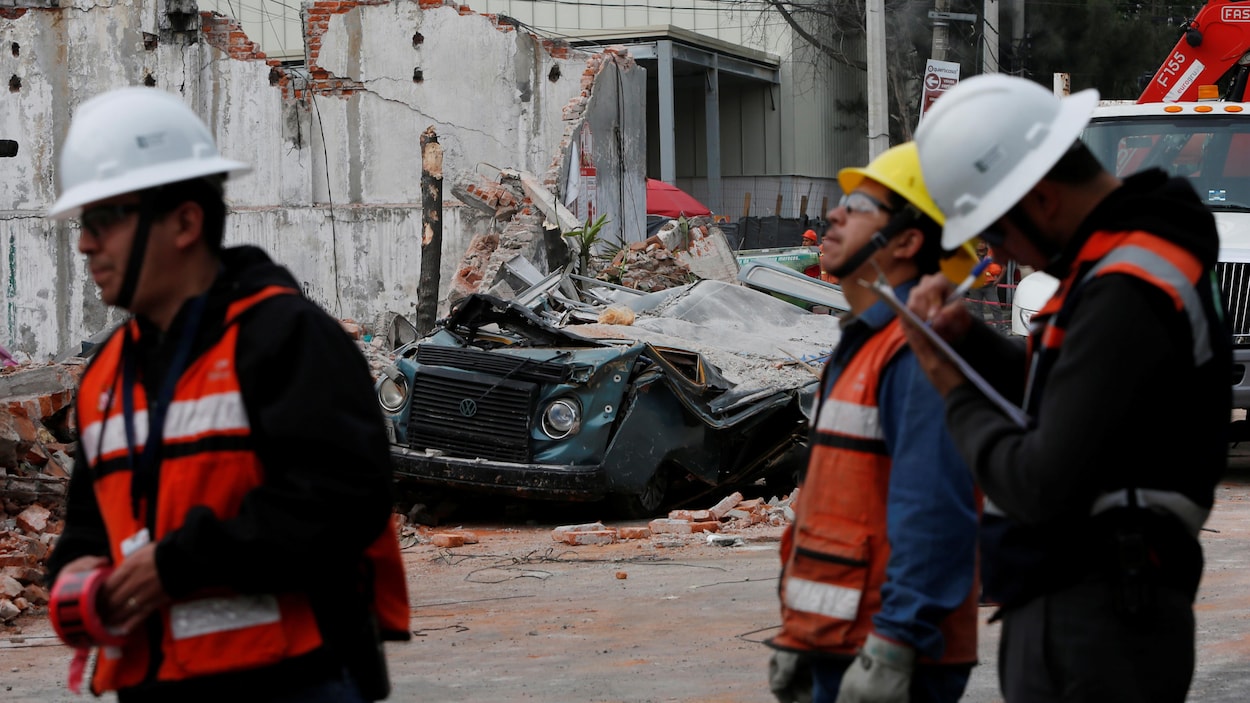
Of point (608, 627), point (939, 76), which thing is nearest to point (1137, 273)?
point (608, 627)

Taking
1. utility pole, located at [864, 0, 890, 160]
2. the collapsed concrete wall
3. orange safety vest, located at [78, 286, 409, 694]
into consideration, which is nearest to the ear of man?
orange safety vest, located at [78, 286, 409, 694]

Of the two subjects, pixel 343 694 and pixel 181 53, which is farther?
pixel 181 53

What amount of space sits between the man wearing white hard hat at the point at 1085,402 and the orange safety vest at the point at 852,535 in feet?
0.92

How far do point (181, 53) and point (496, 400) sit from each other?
12.9 meters

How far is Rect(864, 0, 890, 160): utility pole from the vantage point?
17.5 meters

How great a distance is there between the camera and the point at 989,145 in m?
2.30

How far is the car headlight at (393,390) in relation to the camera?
9398 mm

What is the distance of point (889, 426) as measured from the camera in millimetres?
2598

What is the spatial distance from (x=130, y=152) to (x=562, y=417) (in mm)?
6718

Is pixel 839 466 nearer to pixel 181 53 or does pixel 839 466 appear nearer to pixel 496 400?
pixel 496 400

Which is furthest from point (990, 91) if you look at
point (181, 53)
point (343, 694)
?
point (181, 53)

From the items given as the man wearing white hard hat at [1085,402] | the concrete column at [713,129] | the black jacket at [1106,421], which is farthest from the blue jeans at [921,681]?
the concrete column at [713,129]

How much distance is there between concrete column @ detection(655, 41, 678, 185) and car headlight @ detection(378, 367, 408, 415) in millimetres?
22878

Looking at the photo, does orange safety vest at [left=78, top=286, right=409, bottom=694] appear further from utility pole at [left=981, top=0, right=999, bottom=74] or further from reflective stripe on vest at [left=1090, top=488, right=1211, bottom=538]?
utility pole at [left=981, top=0, right=999, bottom=74]
